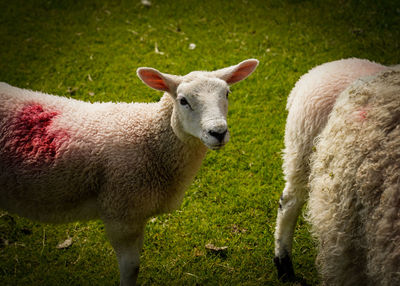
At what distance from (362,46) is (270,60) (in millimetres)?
1642

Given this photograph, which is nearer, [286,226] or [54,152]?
[54,152]

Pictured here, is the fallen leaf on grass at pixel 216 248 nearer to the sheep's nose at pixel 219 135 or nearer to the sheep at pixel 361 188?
the sheep at pixel 361 188

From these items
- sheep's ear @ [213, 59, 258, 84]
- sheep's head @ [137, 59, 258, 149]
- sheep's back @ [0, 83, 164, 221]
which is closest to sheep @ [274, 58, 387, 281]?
sheep's ear @ [213, 59, 258, 84]

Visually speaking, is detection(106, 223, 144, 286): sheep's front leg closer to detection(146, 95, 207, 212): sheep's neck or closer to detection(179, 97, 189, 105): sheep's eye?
detection(146, 95, 207, 212): sheep's neck

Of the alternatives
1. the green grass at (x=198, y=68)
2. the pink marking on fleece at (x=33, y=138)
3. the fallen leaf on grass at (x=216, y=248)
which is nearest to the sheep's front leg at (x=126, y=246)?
the green grass at (x=198, y=68)

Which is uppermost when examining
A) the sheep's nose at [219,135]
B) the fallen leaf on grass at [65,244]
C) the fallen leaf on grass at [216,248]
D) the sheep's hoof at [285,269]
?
the sheep's nose at [219,135]

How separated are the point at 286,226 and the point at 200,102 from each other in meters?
1.52

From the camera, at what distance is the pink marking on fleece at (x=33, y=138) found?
2.93 m

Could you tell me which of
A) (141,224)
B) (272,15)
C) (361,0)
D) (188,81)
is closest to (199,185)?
(141,224)

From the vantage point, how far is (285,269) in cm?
370

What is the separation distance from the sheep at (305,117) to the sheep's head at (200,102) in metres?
0.64

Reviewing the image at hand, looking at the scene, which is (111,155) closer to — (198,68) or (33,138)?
(33,138)

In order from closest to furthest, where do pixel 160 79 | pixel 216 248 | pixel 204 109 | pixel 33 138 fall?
pixel 204 109
pixel 33 138
pixel 160 79
pixel 216 248

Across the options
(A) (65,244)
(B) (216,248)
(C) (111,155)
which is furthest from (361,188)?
(A) (65,244)
